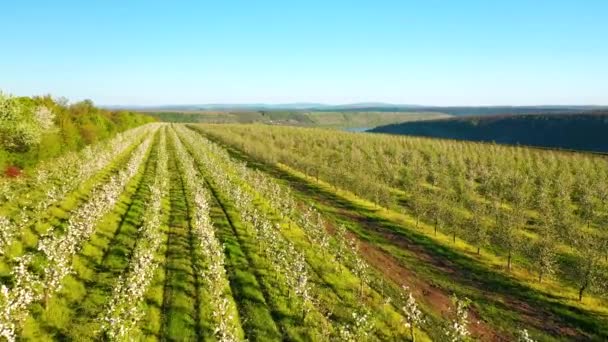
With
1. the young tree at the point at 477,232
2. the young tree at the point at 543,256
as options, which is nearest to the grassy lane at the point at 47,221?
the young tree at the point at 477,232

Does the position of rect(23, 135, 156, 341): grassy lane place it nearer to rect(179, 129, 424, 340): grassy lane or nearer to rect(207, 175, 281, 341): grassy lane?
rect(207, 175, 281, 341): grassy lane

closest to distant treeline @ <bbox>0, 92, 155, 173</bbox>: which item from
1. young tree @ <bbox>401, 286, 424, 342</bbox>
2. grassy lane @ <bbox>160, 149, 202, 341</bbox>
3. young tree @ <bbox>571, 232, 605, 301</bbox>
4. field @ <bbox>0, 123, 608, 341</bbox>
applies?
field @ <bbox>0, 123, 608, 341</bbox>

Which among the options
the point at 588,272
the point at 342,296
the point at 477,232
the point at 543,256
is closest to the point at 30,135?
the point at 342,296

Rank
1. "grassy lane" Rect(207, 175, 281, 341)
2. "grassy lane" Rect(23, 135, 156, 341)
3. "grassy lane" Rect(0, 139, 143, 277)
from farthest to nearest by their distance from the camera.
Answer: "grassy lane" Rect(0, 139, 143, 277) → "grassy lane" Rect(207, 175, 281, 341) → "grassy lane" Rect(23, 135, 156, 341)

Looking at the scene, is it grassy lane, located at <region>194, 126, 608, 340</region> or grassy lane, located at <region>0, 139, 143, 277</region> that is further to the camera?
grassy lane, located at <region>194, 126, 608, 340</region>

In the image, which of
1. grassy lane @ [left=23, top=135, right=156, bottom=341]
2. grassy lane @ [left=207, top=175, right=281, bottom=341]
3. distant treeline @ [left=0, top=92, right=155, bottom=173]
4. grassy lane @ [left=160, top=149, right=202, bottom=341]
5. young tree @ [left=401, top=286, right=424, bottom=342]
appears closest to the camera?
grassy lane @ [left=23, top=135, right=156, bottom=341]

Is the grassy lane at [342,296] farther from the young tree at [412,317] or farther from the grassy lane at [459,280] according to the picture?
the grassy lane at [459,280]

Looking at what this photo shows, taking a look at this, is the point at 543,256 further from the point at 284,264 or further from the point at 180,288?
the point at 180,288
